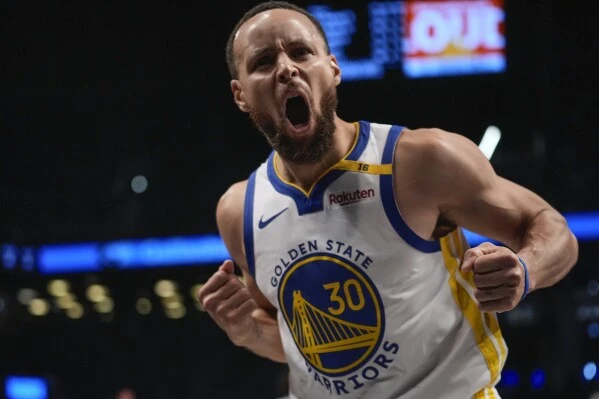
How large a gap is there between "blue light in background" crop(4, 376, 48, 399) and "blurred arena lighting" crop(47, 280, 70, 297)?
122 inches

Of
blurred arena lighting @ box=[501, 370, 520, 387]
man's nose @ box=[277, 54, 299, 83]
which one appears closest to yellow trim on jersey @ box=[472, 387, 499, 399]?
man's nose @ box=[277, 54, 299, 83]

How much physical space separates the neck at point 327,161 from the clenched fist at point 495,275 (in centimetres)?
62

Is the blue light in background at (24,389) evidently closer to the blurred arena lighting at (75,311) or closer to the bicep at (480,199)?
the blurred arena lighting at (75,311)

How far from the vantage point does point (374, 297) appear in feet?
7.13

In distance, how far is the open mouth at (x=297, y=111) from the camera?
2256mm

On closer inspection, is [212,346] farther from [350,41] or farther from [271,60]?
[271,60]

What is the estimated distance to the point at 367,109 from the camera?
31.9 ft

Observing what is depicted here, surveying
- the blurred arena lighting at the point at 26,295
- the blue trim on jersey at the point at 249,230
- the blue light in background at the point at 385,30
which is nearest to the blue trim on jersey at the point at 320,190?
the blue trim on jersey at the point at 249,230

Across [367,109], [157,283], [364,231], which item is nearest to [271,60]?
[364,231]

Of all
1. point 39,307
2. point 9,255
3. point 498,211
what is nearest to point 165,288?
point 39,307

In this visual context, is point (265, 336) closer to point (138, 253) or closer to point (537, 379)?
point (537, 379)

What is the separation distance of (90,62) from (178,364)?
435 centimetres

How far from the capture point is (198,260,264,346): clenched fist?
90.0 inches

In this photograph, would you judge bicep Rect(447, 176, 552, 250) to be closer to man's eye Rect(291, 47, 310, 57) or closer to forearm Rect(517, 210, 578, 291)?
forearm Rect(517, 210, 578, 291)
